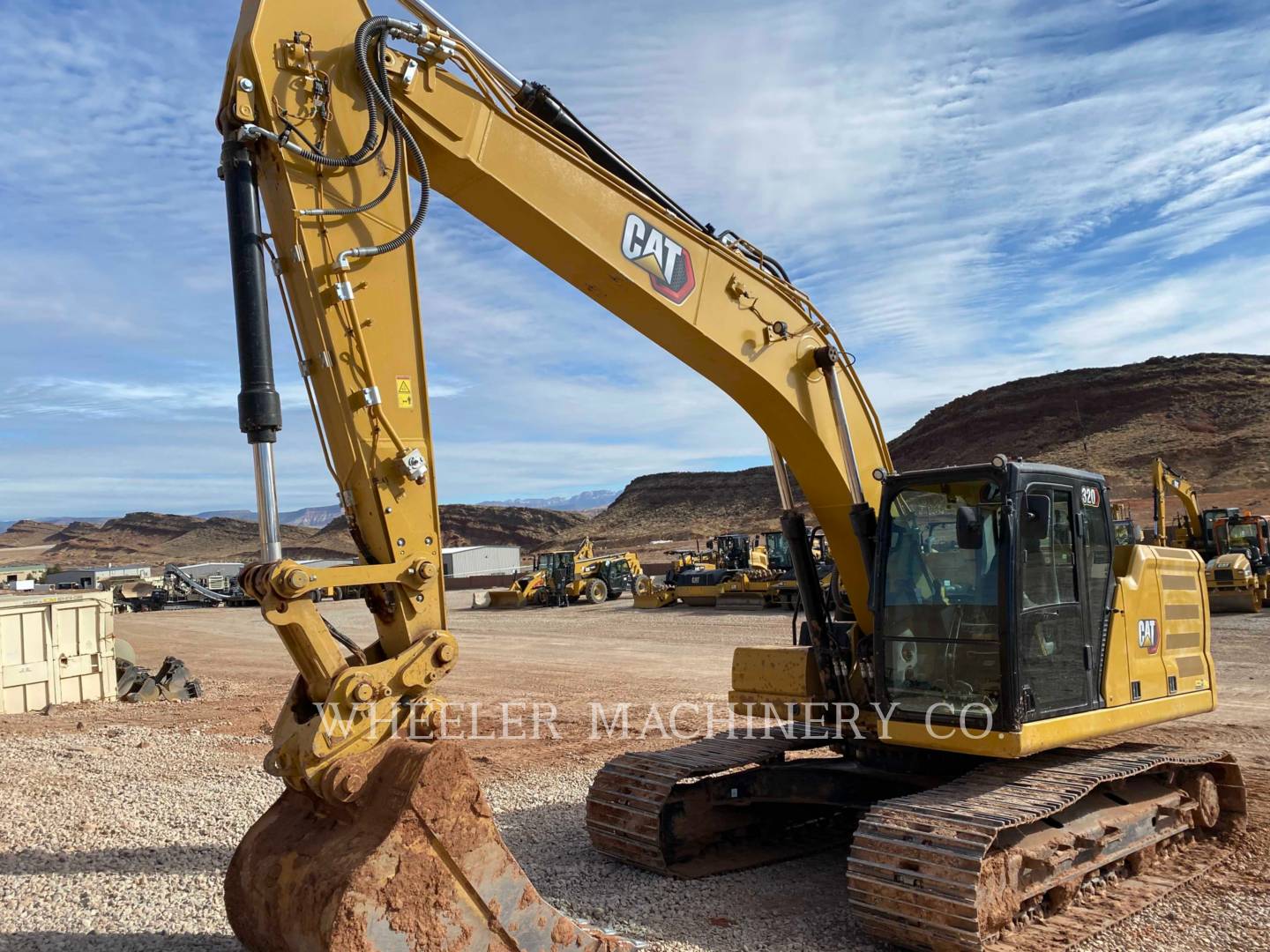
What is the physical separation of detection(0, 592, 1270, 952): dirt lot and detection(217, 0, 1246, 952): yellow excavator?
374 millimetres

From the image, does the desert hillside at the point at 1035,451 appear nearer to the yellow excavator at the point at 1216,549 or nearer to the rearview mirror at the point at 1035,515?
the yellow excavator at the point at 1216,549

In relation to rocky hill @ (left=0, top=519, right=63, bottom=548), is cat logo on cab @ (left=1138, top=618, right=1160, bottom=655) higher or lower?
lower

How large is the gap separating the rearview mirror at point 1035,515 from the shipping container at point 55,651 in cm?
1260

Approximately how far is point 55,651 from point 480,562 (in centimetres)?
4541

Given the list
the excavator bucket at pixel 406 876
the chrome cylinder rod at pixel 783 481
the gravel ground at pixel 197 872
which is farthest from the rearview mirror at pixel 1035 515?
the excavator bucket at pixel 406 876

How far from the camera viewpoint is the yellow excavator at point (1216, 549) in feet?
66.7

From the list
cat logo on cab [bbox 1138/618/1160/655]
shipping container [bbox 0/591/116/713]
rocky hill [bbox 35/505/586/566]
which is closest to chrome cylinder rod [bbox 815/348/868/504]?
cat logo on cab [bbox 1138/618/1160/655]

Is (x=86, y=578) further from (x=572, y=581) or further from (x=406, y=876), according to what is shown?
(x=406, y=876)

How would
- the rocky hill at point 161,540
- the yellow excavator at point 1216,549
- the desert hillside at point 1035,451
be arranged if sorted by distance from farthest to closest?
the rocky hill at point 161,540
the desert hillside at point 1035,451
the yellow excavator at point 1216,549

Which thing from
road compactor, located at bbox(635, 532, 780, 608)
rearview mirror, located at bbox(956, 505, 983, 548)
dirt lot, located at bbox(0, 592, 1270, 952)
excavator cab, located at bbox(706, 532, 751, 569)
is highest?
rearview mirror, located at bbox(956, 505, 983, 548)

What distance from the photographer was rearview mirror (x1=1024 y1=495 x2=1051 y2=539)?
18.4 feet

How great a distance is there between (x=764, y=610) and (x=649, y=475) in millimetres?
65096

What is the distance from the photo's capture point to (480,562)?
194 ft

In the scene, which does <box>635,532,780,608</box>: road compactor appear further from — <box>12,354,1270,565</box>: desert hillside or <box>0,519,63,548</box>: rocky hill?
<box>0,519,63,548</box>: rocky hill
